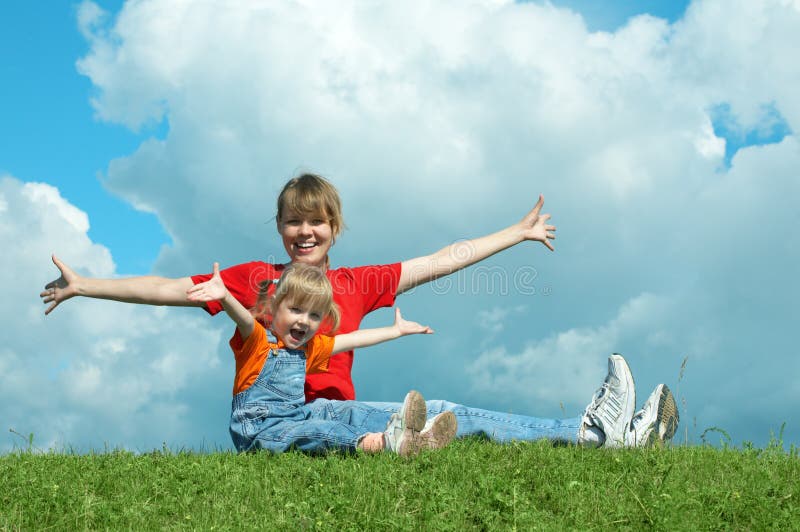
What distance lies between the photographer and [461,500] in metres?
5.93

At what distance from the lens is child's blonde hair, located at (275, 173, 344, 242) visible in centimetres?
936

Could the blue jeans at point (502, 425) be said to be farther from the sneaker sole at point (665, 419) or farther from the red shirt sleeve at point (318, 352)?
the sneaker sole at point (665, 419)

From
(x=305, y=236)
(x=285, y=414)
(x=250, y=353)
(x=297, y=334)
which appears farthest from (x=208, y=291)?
(x=305, y=236)

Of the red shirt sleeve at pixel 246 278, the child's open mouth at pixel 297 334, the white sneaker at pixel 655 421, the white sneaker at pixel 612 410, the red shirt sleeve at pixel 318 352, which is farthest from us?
the red shirt sleeve at pixel 246 278

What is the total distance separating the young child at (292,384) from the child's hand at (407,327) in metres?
0.90

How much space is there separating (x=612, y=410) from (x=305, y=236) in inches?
163

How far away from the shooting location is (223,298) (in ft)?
24.8

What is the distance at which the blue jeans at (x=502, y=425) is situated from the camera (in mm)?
8594

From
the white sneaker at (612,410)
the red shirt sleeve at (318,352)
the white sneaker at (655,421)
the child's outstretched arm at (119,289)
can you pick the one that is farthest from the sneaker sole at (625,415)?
the child's outstretched arm at (119,289)

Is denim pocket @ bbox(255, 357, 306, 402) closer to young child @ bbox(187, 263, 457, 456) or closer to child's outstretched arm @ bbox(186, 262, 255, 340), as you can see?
young child @ bbox(187, 263, 457, 456)

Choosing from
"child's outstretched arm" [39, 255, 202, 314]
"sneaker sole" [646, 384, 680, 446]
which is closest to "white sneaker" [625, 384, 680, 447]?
"sneaker sole" [646, 384, 680, 446]

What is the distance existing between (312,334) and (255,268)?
155 centimetres

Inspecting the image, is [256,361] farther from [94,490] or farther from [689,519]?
[689,519]

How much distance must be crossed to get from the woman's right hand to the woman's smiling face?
8.06ft
